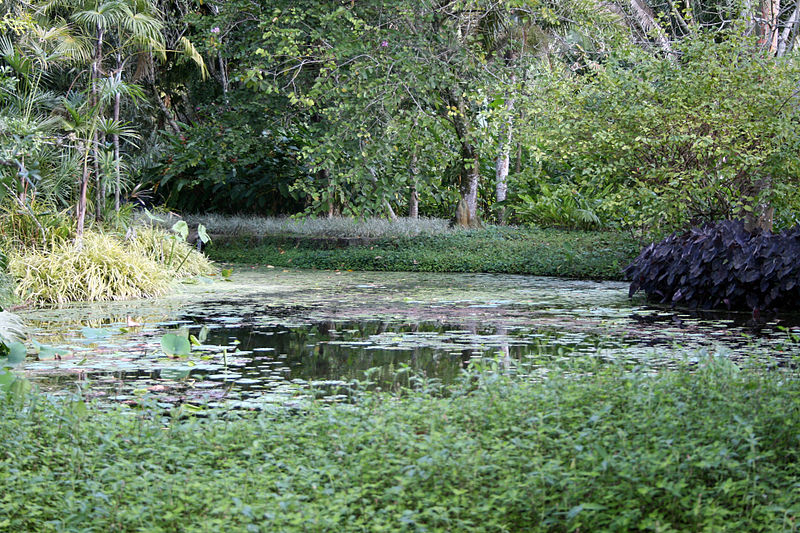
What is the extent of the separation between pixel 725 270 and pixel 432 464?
7.07 meters

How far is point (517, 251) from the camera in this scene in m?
15.9

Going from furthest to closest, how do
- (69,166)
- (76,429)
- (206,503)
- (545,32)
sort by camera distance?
(545,32) < (69,166) < (76,429) < (206,503)

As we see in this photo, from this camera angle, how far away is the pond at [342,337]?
5973mm

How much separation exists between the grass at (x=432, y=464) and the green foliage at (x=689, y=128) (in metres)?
6.92

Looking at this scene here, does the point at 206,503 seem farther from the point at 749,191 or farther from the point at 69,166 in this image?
the point at 749,191

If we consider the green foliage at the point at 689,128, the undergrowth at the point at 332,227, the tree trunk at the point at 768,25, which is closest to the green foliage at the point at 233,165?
the undergrowth at the point at 332,227

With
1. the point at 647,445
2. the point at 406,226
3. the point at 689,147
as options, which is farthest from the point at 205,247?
the point at 647,445

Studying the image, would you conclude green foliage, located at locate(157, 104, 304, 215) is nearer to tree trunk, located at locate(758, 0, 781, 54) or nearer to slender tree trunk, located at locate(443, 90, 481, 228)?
slender tree trunk, located at locate(443, 90, 481, 228)

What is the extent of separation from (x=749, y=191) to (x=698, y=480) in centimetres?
976

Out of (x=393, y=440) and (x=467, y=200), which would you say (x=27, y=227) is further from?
(x=467, y=200)

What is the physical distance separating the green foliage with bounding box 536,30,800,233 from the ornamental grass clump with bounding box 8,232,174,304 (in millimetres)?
5848

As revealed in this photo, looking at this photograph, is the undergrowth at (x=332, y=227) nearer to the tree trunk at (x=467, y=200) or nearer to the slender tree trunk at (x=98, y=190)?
the tree trunk at (x=467, y=200)

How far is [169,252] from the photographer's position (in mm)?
13219

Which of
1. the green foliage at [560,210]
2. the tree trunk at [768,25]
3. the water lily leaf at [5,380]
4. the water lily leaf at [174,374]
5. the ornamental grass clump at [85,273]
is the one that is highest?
the tree trunk at [768,25]
